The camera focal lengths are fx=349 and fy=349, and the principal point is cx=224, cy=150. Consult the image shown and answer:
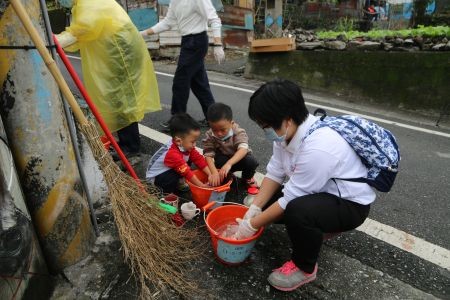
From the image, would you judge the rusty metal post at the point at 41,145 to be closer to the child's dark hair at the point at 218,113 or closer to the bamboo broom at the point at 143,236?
the bamboo broom at the point at 143,236

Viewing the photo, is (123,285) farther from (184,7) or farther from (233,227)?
(184,7)

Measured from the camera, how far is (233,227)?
242cm

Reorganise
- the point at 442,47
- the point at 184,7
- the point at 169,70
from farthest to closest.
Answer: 1. the point at 169,70
2. the point at 442,47
3. the point at 184,7

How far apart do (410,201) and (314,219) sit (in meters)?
1.64

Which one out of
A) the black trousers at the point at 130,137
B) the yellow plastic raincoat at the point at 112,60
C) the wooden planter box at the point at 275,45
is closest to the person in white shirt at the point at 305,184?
the yellow plastic raincoat at the point at 112,60

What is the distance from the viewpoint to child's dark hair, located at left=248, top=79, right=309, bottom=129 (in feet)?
5.99

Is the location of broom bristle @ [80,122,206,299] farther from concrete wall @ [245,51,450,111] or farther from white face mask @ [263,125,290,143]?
concrete wall @ [245,51,450,111]

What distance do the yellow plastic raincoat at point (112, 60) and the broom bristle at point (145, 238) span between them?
1.27m

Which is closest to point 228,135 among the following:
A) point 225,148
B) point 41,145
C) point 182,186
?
point 225,148

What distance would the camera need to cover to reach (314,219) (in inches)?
73.7

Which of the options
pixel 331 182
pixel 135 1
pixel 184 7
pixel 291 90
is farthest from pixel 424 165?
pixel 135 1

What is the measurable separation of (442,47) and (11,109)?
5946 millimetres

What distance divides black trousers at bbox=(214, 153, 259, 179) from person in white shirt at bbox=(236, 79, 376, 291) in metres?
0.96

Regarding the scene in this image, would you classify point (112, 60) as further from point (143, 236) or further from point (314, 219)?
point (314, 219)
